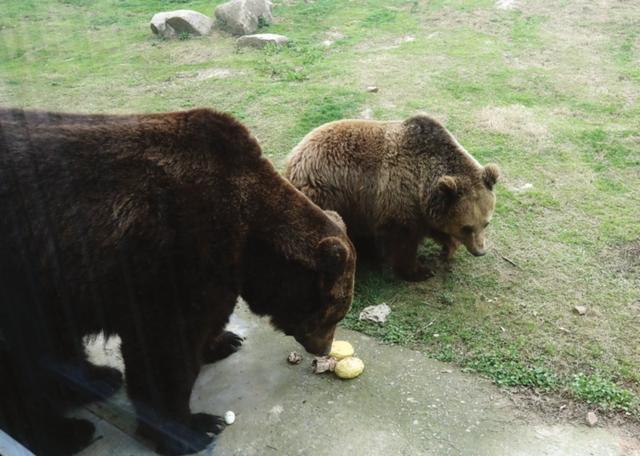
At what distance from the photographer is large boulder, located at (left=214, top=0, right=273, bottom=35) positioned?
612 centimetres

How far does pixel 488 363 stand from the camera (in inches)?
137

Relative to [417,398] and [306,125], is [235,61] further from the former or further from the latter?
[417,398]

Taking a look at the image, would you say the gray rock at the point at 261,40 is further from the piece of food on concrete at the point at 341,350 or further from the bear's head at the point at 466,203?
the piece of food on concrete at the point at 341,350

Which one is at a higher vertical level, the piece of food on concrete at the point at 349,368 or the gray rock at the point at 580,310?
the piece of food on concrete at the point at 349,368

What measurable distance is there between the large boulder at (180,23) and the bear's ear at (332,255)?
244 centimetres

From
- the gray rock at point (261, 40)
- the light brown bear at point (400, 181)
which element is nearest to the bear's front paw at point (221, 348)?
the light brown bear at point (400, 181)

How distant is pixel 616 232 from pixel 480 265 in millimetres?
1217

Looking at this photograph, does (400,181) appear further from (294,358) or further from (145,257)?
(145,257)

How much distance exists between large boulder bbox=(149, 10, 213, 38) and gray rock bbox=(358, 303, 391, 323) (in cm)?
255

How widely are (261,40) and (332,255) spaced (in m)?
4.67

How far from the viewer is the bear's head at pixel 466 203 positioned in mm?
4148

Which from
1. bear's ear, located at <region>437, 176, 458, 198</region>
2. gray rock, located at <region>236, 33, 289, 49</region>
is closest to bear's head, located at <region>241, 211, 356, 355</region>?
bear's ear, located at <region>437, 176, 458, 198</region>

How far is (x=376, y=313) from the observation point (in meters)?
3.94

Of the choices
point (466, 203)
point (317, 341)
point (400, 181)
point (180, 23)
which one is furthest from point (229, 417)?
point (180, 23)
